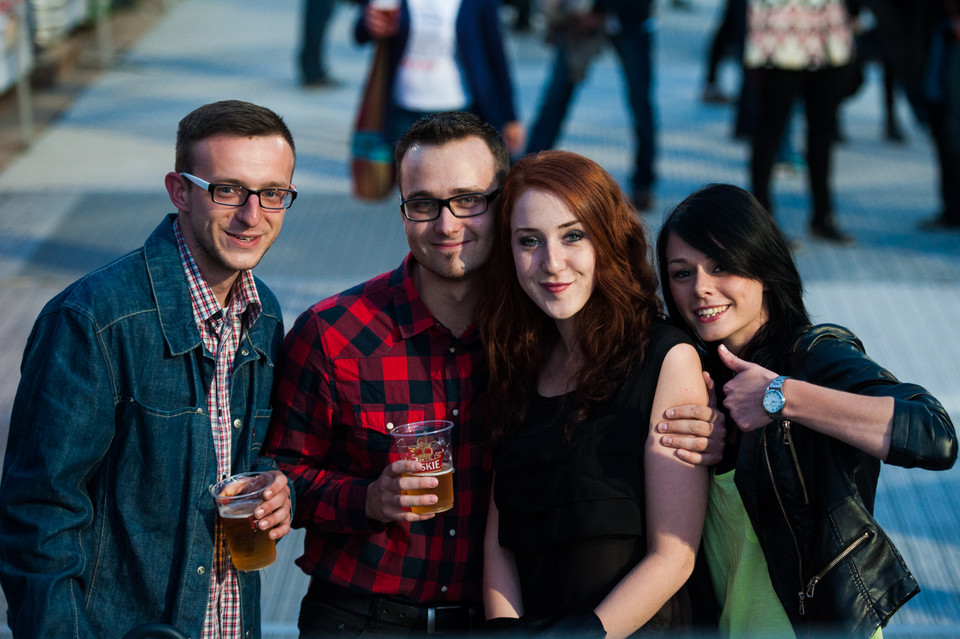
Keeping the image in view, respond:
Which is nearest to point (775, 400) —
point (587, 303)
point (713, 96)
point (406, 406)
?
point (587, 303)

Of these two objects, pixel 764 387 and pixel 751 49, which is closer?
pixel 764 387

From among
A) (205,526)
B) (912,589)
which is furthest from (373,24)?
(912,589)

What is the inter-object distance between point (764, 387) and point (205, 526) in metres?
1.37

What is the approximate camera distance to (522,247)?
2.77 metres

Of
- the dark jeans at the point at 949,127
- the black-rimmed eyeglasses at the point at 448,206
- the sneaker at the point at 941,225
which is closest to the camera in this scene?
the black-rimmed eyeglasses at the point at 448,206

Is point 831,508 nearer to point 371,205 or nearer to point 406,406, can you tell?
point 406,406

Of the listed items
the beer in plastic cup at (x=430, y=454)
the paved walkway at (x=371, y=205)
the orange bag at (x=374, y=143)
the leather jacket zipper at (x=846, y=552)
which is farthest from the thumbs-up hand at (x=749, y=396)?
the orange bag at (x=374, y=143)

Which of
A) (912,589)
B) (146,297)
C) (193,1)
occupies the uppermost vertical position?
(146,297)

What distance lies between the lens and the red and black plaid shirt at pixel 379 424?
288 cm

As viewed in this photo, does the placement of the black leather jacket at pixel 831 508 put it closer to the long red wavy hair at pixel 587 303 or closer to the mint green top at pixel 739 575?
the mint green top at pixel 739 575

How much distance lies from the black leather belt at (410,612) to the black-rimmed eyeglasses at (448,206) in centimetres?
104

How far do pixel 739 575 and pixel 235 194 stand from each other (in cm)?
155

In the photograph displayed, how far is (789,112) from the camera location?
696 centimetres

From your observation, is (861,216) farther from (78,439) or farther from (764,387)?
(78,439)
